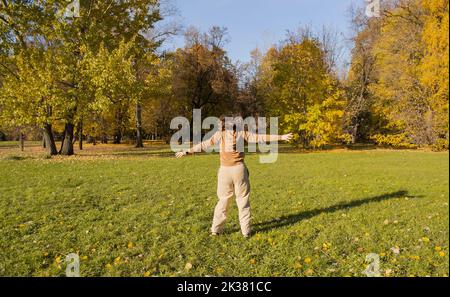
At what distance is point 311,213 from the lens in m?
8.22

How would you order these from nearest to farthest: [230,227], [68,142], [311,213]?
[230,227]
[311,213]
[68,142]

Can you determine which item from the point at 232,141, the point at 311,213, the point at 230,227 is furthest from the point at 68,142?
the point at 232,141

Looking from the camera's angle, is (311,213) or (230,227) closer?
(230,227)

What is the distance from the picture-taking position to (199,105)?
45.1 meters

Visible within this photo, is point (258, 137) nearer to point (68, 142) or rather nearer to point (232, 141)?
point (232, 141)

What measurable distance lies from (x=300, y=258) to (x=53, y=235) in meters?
4.78

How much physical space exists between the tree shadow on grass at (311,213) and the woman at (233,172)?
878mm

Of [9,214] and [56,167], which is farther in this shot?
[56,167]

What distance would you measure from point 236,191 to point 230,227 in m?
1.12

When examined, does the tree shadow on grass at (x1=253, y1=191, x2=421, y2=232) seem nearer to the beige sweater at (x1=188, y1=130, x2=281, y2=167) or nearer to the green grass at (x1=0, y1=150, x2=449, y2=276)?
the green grass at (x1=0, y1=150, x2=449, y2=276)

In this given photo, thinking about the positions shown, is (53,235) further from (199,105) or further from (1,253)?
(199,105)

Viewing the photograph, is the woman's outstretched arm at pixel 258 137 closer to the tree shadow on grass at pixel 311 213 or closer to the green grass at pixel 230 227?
the green grass at pixel 230 227
